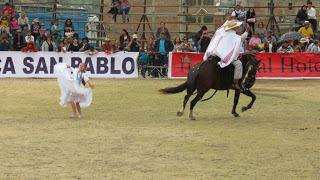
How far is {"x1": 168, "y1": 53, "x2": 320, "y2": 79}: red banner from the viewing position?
27484 mm

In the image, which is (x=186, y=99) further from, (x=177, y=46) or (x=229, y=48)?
(x=177, y=46)

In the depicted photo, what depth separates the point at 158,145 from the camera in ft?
41.2

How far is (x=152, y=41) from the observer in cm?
3036

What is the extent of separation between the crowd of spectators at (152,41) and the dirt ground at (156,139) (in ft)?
21.6

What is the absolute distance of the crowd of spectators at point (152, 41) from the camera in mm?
28172

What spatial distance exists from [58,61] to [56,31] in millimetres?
3532

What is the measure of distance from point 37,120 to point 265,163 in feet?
21.3

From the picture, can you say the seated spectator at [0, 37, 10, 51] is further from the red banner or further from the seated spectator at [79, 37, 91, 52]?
the red banner

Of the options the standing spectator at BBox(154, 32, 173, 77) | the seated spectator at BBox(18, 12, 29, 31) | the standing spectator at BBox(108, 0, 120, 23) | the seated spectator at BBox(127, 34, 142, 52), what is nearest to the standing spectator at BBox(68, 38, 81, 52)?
the seated spectator at BBox(127, 34, 142, 52)

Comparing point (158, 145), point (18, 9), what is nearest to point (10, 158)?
point (158, 145)

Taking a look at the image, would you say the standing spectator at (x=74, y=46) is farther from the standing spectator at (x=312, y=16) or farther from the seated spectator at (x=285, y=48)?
the standing spectator at (x=312, y=16)

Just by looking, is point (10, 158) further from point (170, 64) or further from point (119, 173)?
point (170, 64)

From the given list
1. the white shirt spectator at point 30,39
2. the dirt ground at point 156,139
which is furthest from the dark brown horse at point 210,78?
the white shirt spectator at point 30,39

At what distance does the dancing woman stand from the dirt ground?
1.20ft
